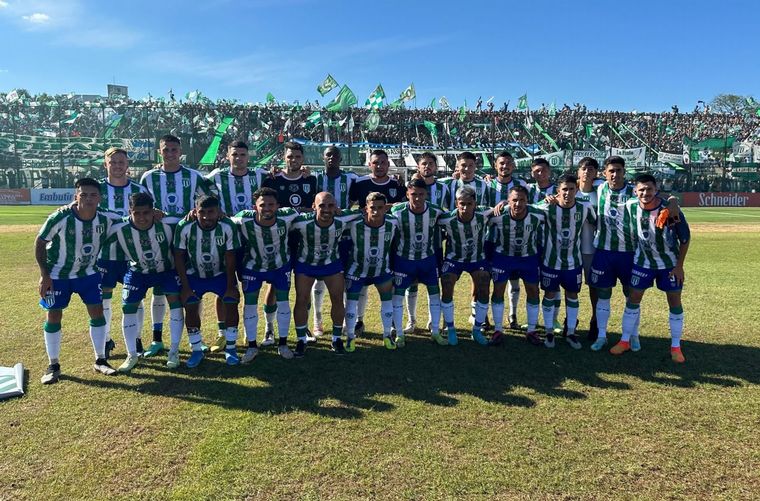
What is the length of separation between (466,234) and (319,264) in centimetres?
175

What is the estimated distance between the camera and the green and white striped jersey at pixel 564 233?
5.68m

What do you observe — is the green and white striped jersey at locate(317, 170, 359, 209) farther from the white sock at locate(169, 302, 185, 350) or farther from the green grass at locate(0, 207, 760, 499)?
the white sock at locate(169, 302, 185, 350)

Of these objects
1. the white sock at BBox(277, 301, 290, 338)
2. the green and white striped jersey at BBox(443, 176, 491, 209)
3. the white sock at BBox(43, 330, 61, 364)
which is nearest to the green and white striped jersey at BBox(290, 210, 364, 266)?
the white sock at BBox(277, 301, 290, 338)

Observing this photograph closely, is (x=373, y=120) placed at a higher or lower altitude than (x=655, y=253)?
higher

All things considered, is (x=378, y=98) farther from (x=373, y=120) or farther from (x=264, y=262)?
(x=264, y=262)

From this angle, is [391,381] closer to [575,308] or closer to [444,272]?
[444,272]

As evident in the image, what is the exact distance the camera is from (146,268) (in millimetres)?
5082

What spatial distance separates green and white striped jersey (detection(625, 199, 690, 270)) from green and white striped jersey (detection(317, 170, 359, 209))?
11.0 ft

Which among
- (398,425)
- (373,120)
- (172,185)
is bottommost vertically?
(398,425)

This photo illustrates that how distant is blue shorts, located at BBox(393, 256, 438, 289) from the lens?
18.9 feet

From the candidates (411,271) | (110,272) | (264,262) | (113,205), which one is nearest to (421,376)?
(411,271)

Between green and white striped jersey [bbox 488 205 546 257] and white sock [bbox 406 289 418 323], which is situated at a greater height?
green and white striped jersey [bbox 488 205 546 257]

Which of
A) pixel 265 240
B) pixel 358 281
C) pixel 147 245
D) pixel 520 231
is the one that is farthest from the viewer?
pixel 520 231

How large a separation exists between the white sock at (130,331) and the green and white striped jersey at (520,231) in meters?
4.16
